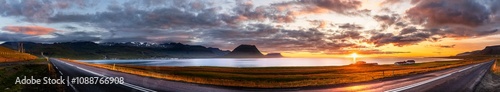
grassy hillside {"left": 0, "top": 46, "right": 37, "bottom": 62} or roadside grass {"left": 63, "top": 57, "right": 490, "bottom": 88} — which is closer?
roadside grass {"left": 63, "top": 57, "right": 490, "bottom": 88}

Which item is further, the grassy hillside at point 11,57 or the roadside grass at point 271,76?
the grassy hillside at point 11,57

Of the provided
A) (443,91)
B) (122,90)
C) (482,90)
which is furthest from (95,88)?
(482,90)

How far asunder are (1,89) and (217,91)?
14.1 metres

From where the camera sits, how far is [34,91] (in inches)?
780

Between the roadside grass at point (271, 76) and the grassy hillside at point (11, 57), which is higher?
the grassy hillside at point (11, 57)

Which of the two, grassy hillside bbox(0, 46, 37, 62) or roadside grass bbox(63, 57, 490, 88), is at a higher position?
grassy hillside bbox(0, 46, 37, 62)

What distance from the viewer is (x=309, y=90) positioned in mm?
18594

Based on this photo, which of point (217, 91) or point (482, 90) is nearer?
point (217, 91)

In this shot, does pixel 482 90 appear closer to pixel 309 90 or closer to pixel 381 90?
pixel 381 90

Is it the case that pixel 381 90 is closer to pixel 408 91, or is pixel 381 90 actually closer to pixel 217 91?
pixel 408 91

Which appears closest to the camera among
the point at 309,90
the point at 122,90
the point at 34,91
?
the point at 122,90

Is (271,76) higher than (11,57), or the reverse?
(11,57)

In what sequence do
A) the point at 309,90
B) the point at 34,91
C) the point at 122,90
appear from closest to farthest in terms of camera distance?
the point at 122,90, the point at 309,90, the point at 34,91

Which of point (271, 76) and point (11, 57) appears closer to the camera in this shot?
point (271, 76)
